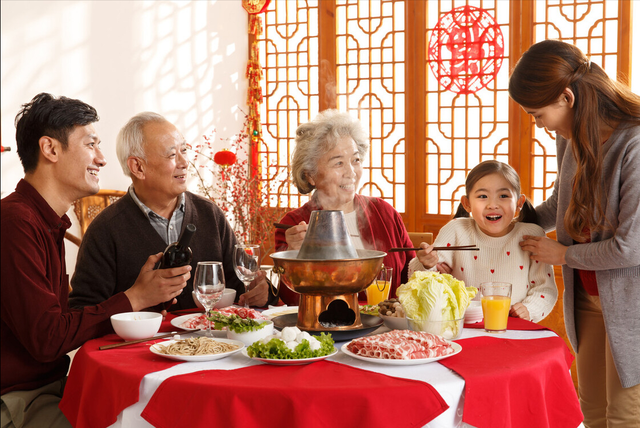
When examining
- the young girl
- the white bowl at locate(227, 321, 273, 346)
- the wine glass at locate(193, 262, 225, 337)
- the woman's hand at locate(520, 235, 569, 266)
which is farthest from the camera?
the young girl

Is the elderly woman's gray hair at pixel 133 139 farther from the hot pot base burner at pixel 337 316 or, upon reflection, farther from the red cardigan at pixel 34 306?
the hot pot base burner at pixel 337 316

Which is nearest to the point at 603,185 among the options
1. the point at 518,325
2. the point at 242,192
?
the point at 518,325

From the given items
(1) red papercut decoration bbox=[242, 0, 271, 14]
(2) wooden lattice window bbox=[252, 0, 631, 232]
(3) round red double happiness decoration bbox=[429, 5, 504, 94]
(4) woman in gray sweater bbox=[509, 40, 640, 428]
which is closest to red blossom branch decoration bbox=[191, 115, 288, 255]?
(2) wooden lattice window bbox=[252, 0, 631, 232]

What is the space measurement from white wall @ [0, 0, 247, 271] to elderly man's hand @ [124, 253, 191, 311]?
2154 millimetres

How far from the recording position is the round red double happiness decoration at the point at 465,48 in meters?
4.63

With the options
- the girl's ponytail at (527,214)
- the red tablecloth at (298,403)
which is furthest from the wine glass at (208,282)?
the girl's ponytail at (527,214)

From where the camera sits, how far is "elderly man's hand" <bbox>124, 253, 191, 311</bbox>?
190 centimetres

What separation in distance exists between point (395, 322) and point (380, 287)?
31 cm

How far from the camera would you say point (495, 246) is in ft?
7.98

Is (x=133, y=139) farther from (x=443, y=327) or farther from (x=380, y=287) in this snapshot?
(x=443, y=327)

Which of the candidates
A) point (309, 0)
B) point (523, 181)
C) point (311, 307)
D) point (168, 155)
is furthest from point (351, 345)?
point (309, 0)

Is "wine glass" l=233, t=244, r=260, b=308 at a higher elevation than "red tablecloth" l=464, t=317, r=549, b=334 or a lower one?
higher

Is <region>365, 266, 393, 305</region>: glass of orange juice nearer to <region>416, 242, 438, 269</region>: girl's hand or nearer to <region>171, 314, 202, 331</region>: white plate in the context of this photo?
<region>416, 242, 438, 269</region>: girl's hand

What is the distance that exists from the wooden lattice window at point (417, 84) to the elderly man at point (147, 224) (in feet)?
7.67
